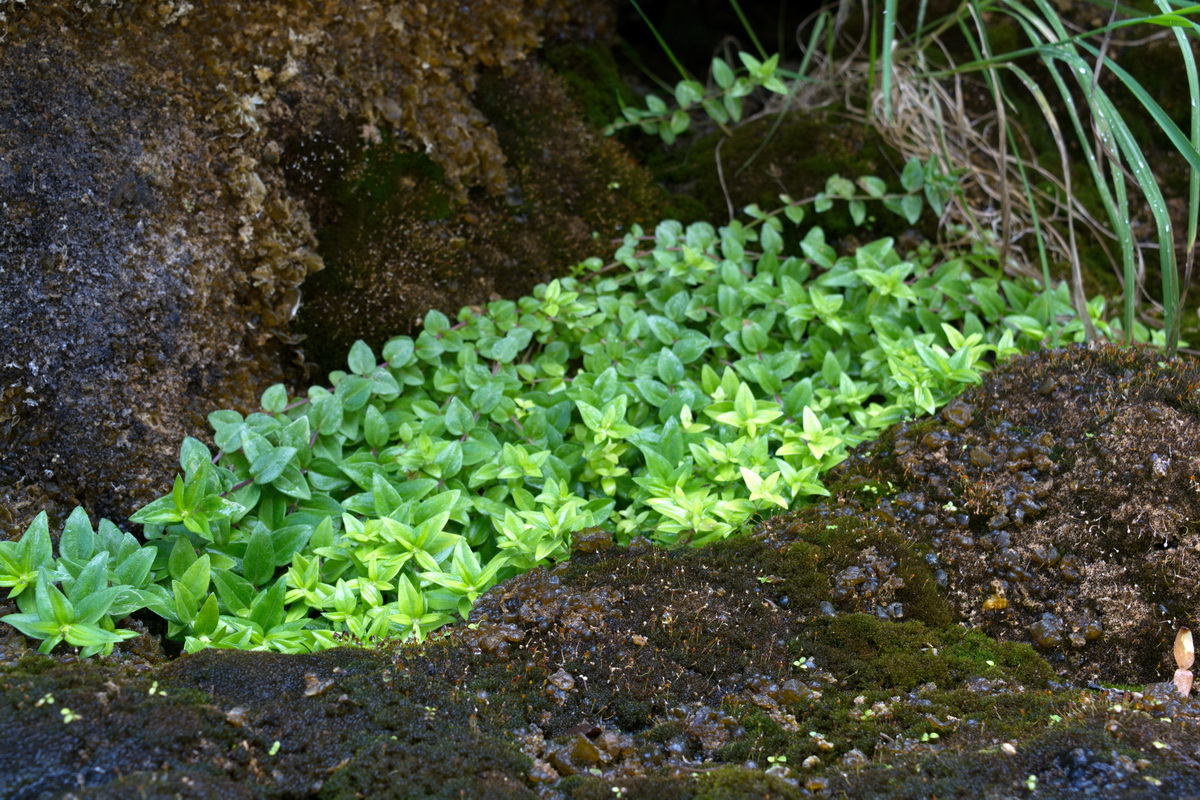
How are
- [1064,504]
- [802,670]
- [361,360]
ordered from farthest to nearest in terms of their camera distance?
[361,360], [1064,504], [802,670]

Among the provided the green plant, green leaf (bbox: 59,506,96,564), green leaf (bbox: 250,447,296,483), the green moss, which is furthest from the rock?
the green moss

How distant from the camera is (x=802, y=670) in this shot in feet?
7.14

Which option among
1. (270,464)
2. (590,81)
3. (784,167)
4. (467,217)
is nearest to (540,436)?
(270,464)

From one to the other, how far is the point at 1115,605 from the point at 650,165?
9.80 feet

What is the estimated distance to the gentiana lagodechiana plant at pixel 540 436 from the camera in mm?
2430

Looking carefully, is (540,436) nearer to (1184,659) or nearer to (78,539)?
(78,539)

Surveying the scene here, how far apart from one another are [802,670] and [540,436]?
136 cm

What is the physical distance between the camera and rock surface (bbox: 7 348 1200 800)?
5.58 ft

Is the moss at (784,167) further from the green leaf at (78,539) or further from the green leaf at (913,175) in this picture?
the green leaf at (78,539)

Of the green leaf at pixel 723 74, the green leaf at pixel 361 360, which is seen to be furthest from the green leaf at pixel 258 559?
the green leaf at pixel 723 74

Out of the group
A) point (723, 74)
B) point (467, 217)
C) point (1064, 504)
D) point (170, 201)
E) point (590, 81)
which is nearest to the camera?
point (1064, 504)

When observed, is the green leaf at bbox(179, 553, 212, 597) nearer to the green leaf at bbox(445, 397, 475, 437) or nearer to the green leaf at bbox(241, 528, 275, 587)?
the green leaf at bbox(241, 528, 275, 587)

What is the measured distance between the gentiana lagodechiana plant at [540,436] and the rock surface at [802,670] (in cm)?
18

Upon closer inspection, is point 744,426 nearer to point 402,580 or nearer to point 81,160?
point 402,580
